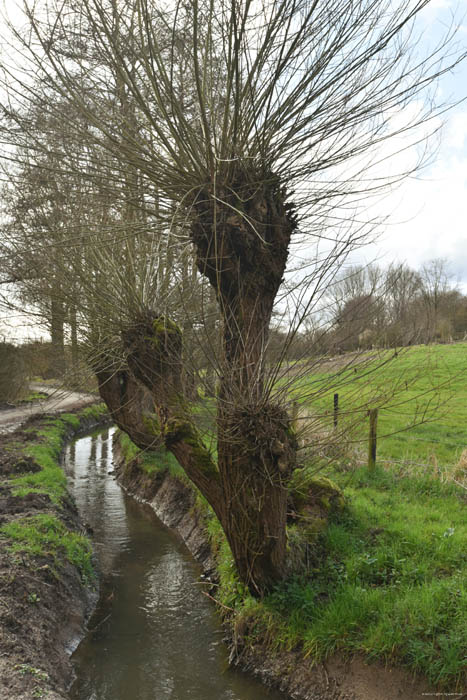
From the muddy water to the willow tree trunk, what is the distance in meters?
0.92

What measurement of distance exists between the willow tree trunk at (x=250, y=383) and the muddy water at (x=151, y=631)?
92cm

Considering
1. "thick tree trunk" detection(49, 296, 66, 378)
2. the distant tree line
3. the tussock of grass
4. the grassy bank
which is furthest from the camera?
the tussock of grass

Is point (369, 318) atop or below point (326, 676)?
atop

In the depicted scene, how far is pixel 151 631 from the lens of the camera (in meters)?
5.97

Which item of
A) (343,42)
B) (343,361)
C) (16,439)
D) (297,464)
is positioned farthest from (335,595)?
(16,439)

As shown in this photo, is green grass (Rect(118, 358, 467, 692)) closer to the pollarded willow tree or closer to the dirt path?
the pollarded willow tree

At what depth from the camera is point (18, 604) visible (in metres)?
5.19

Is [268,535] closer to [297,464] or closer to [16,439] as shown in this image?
[297,464]

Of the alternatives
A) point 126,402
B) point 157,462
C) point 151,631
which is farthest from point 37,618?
point 157,462

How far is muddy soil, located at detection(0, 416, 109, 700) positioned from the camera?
13.9ft

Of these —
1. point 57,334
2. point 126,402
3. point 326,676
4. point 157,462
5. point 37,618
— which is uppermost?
point 57,334

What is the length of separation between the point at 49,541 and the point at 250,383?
12.9ft

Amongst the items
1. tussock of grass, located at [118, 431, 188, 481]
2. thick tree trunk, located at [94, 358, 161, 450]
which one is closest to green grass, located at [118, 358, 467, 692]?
thick tree trunk, located at [94, 358, 161, 450]

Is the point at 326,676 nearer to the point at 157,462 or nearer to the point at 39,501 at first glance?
the point at 39,501
